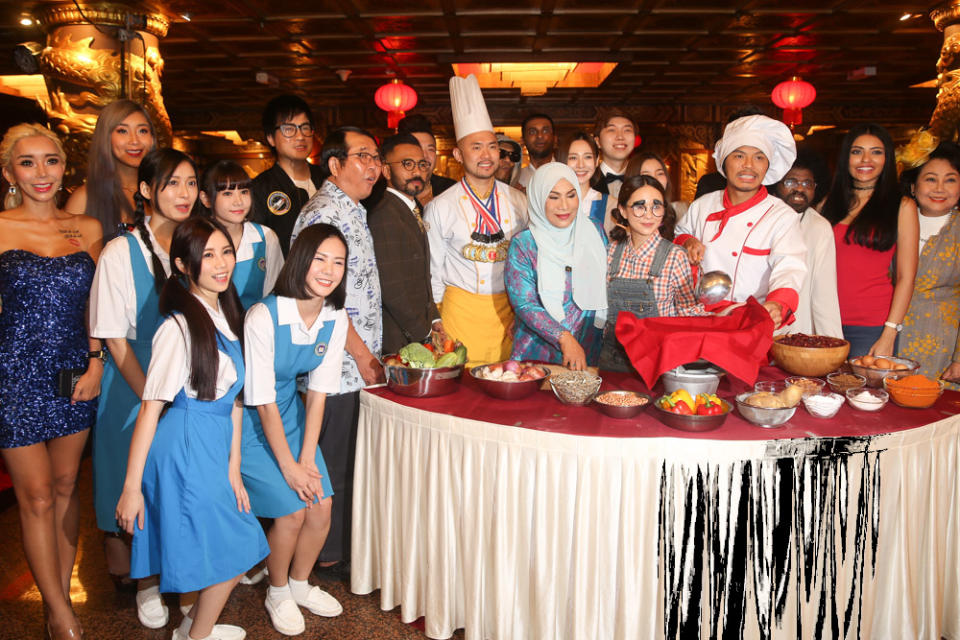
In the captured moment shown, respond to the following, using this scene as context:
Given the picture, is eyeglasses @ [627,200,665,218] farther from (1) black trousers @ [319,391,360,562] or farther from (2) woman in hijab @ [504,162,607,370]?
(1) black trousers @ [319,391,360,562]

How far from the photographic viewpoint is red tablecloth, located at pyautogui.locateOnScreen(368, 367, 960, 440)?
2002 mm

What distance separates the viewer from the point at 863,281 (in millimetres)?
3355

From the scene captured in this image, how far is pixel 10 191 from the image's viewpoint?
2.69 m

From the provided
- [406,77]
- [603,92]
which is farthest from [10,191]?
[603,92]

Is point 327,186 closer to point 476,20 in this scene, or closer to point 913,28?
point 476,20

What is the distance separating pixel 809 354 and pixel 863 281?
1178 mm

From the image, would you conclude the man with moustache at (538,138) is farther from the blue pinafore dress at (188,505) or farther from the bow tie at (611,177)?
the blue pinafore dress at (188,505)

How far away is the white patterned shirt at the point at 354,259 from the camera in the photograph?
2.71 meters

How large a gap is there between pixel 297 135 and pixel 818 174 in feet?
8.79

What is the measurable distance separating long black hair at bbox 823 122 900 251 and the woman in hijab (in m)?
1.42

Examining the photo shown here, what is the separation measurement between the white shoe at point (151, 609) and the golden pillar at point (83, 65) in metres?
4.05

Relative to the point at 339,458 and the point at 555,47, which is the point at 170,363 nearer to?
the point at 339,458

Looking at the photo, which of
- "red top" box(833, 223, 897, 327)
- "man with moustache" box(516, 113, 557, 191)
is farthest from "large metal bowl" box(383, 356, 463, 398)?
"man with moustache" box(516, 113, 557, 191)

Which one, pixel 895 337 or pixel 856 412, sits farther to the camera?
pixel 895 337
